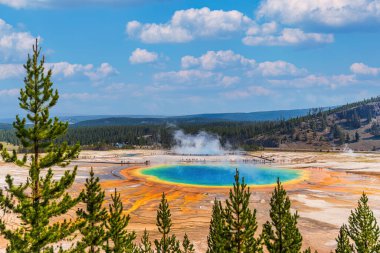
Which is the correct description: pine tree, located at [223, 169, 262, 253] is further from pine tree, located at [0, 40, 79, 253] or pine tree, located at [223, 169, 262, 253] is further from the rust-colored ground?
the rust-colored ground

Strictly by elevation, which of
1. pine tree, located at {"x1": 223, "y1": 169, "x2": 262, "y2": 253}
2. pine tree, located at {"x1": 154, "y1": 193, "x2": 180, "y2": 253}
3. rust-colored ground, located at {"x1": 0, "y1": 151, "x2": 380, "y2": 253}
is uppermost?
pine tree, located at {"x1": 223, "y1": 169, "x2": 262, "y2": 253}

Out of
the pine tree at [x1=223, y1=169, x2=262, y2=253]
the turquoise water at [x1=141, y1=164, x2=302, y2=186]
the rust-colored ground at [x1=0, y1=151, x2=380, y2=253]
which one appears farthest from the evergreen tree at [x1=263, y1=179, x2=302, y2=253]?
the turquoise water at [x1=141, y1=164, x2=302, y2=186]

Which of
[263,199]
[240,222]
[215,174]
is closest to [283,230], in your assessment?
[240,222]

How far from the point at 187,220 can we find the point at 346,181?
2268 inches

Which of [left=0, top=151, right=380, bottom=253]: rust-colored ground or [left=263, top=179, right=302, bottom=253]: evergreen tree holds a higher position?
[left=263, top=179, right=302, bottom=253]: evergreen tree

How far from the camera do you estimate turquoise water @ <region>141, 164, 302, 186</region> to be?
9635cm

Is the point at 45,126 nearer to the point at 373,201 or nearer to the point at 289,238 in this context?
the point at 289,238

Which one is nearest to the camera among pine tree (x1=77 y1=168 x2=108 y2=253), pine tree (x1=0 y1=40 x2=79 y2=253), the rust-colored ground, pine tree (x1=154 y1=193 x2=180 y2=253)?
pine tree (x1=0 y1=40 x2=79 y2=253)

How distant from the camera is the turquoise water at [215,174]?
9635 centimetres

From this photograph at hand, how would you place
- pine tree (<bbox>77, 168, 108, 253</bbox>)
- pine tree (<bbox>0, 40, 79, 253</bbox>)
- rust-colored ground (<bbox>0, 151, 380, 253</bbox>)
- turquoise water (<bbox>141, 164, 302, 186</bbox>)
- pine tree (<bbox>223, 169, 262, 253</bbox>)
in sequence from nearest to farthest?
pine tree (<bbox>0, 40, 79, 253</bbox>), pine tree (<bbox>223, 169, 262, 253</bbox>), pine tree (<bbox>77, 168, 108, 253</bbox>), rust-colored ground (<bbox>0, 151, 380, 253</bbox>), turquoise water (<bbox>141, 164, 302, 186</bbox>)

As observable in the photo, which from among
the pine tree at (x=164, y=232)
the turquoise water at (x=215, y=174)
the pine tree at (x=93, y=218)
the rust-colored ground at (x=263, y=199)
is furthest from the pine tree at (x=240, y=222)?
the turquoise water at (x=215, y=174)

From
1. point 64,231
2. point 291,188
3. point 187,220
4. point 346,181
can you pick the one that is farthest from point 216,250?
point 346,181

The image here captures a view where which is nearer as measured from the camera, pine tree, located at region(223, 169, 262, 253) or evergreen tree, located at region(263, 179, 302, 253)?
pine tree, located at region(223, 169, 262, 253)

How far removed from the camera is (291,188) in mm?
83625
